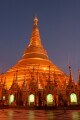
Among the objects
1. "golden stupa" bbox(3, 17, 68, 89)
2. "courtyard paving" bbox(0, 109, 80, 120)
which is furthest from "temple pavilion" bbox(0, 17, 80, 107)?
"courtyard paving" bbox(0, 109, 80, 120)

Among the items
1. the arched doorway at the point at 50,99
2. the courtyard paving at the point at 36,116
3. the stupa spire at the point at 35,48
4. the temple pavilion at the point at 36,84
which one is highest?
the stupa spire at the point at 35,48

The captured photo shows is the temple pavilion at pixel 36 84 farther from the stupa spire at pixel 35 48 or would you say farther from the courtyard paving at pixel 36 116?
the courtyard paving at pixel 36 116

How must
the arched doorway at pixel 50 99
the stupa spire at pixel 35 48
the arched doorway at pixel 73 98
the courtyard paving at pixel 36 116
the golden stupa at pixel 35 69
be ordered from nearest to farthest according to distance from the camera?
1. the courtyard paving at pixel 36 116
2. the arched doorway at pixel 73 98
3. the arched doorway at pixel 50 99
4. the golden stupa at pixel 35 69
5. the stupa spire at pixel 35 48

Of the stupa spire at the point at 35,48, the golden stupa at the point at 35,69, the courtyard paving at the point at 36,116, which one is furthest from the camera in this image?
the stupa spire at the point at 35,48

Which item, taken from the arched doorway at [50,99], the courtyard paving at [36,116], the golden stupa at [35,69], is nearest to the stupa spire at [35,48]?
the golden stupa at [35,69]

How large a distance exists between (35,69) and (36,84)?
10127 millimetres

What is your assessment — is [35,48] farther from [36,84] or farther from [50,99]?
[50,99]

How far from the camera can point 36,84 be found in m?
38.8

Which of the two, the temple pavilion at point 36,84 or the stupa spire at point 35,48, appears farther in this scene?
the stupa spire at point 35,48

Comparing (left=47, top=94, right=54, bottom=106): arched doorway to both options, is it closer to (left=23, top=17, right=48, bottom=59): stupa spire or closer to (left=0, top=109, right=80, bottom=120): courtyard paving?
(left=0, top=109, right=80, bottom=120): courtyard paving

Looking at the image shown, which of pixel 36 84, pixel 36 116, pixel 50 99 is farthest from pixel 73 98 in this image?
pixel 36 116

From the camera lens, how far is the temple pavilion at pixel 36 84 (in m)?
35.7

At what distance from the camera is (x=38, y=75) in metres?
46.3

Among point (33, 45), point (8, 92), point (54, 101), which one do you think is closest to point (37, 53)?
point (33, 45)
